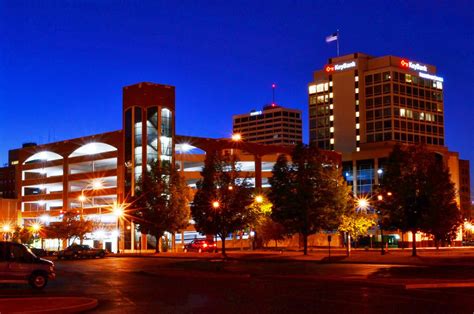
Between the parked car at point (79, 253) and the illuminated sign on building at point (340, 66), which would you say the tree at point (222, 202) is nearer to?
the parked car at point (79, 253)

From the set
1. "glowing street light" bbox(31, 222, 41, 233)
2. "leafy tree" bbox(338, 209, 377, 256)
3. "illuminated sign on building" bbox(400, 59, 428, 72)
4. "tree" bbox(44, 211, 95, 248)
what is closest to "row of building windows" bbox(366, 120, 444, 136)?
"illuminated sign on building" bbox(400, 59, 428, 72)

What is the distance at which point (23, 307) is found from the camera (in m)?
17.8

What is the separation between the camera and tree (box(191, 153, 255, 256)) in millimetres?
64375

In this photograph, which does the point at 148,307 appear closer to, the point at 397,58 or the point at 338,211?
the point at 338,211

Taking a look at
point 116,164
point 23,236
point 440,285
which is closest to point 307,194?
point 440,285

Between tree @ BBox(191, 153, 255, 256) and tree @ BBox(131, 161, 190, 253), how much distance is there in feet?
28.9

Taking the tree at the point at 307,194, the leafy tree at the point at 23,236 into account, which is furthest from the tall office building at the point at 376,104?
the tree at the point at 307,194

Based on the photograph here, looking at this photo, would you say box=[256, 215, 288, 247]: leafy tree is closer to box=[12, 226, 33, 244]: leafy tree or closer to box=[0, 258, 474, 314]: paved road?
box=[12, 226, 33, 244]: leafy tree

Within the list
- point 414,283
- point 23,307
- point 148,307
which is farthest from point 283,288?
point 23,307

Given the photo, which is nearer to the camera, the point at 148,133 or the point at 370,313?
the point at 370,313

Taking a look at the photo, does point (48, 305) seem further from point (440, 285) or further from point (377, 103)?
point (377, 103)

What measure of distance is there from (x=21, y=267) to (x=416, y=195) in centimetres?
3782

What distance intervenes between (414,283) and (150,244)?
7129 centimetres

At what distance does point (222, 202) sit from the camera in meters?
64.6
